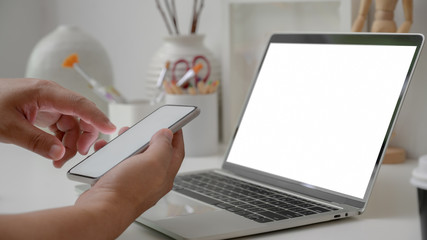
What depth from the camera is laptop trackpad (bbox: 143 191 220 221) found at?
659mm

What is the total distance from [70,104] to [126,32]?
3.35 ft

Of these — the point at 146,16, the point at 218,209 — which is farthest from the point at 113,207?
the point at 146,16

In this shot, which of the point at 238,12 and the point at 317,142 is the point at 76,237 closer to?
the point at 317,142

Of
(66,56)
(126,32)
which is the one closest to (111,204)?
(66,56)

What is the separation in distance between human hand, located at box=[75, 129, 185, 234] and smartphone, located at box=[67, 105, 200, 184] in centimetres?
6

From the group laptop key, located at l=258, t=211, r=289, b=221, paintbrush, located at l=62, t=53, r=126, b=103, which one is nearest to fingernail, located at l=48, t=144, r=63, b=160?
laptop key, located at l=258, t=211, r=289, b=221

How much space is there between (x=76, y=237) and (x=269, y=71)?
0.49 metres

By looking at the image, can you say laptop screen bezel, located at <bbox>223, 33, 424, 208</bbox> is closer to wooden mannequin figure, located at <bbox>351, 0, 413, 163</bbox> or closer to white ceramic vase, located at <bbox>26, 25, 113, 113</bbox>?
wooden mannequin figure, located at <bbox>351, 0, 413, 163</bbox>

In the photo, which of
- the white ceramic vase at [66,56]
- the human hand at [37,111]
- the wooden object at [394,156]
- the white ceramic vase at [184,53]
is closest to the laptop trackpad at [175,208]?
the human hand at [37,111]

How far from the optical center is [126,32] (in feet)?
5.52

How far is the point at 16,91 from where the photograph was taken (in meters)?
0.69

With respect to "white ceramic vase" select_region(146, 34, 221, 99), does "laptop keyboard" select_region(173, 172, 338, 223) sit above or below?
below

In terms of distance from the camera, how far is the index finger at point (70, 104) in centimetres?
69

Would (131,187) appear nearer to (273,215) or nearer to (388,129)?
(273,215)
